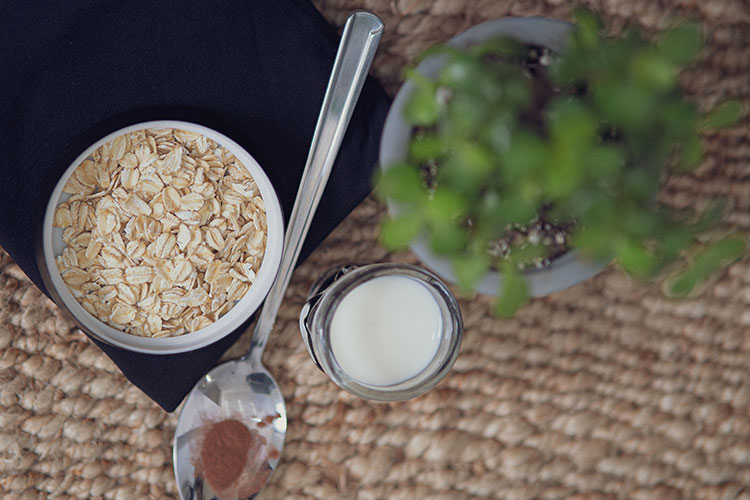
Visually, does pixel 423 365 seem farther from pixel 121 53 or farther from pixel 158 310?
pixel 121 53

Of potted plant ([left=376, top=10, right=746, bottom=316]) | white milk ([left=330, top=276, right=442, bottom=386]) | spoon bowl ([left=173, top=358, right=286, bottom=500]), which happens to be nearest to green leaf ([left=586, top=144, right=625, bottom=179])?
potted plant ([left=376, top=10, right=746, bottom=316])

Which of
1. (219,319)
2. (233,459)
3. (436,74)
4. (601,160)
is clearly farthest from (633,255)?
(233,459)

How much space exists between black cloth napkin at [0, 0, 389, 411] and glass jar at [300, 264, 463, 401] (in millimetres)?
98

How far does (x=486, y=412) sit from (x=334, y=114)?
0.33 metres

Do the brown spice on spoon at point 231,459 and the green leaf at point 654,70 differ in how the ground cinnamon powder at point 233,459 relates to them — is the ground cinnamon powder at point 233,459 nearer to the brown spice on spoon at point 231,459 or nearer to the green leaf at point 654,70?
the brown spice on spoon at point 231,459

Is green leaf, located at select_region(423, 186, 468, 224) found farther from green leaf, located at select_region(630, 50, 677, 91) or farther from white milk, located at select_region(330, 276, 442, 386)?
white milk, located at select_region(330, 276, 442, 386)

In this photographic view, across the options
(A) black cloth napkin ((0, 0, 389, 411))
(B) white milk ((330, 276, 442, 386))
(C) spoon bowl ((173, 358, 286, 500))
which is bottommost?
(C) spoon bowl ((173, 358, 286, 500))

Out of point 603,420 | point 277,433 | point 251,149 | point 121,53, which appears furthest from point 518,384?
point 121,53

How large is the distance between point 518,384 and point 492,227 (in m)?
0.34

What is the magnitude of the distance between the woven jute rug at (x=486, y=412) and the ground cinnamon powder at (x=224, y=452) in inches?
1.7

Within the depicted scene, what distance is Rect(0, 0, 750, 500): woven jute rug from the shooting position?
706mm

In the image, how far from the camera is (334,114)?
24.4 inches

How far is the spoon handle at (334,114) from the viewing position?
611 mm

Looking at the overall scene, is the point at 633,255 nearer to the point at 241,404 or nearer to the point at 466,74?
the point at 466,74
